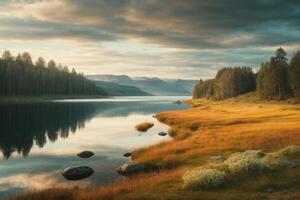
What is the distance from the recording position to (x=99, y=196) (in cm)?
2191

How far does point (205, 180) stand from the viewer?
72.7ft

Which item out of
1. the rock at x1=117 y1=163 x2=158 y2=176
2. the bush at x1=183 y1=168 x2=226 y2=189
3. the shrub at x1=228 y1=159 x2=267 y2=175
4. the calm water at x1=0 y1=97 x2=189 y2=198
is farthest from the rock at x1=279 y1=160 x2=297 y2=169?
the calm water at x1=0 y1=97 x2=189 y2=198

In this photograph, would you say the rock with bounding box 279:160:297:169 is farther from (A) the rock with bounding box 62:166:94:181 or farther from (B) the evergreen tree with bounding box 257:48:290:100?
(B) the evergreen tree with bounding box 257:48:290:100

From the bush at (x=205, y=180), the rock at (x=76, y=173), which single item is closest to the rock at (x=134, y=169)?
the rock at (x=76, y=173)

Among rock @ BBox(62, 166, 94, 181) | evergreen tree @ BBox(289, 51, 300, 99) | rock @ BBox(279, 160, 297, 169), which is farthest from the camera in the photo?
evergreen tree @ BBox(289, 51, 300, 99)

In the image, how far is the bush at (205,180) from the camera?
2191 centimetres

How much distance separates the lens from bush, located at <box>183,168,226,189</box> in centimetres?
2191

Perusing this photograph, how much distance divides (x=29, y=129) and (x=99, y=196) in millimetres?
55525

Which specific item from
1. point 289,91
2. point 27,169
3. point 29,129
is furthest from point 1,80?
point 27,169

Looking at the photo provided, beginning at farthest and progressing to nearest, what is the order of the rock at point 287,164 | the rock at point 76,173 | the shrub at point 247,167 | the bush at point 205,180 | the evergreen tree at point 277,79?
the evergreen tree at point 277,79
the rock at point 76,173
the rock at point 287,164
the shrub at point 247,167
the bush at point 205,180

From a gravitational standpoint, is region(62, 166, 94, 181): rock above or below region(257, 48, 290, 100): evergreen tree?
below

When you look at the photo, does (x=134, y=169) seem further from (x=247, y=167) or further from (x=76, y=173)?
(x=247, y=167)

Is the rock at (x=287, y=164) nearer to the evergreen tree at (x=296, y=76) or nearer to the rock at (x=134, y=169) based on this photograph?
the rock at (x=134, y=169)

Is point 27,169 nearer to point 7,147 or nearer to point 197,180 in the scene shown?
point 7,147
